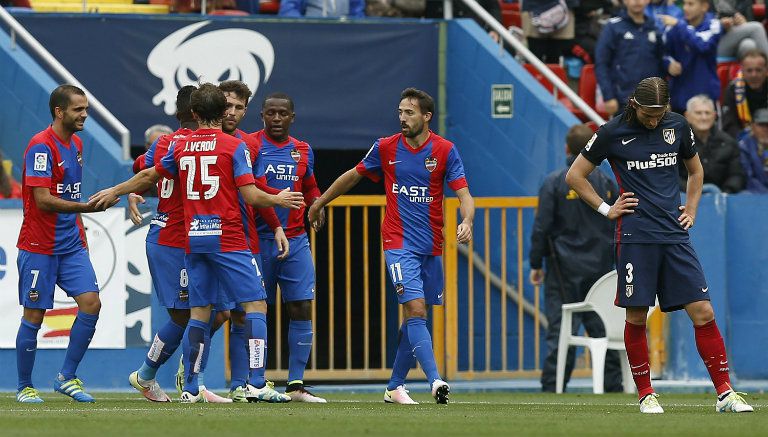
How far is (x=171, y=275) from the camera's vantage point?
37.8 ft

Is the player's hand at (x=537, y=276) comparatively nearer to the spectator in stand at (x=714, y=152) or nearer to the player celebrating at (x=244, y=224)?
the spectator in stand at (x=714, y=152)

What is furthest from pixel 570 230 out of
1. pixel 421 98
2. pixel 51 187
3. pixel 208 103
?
pixel 51 187

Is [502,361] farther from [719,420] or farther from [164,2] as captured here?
[719,420]

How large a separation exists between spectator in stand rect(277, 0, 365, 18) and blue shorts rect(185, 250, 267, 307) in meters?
6.91

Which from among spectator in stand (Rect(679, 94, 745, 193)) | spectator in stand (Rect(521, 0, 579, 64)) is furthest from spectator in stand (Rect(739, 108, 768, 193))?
spectator in stand (Rect(521, 0, 579, 64))

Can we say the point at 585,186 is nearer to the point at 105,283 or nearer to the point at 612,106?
the point at 105,283

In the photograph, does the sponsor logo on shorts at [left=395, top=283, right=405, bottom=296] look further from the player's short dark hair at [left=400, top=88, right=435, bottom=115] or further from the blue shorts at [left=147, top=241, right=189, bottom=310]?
the blue shorts at [left=147, top=241, right=189, bottom=310]

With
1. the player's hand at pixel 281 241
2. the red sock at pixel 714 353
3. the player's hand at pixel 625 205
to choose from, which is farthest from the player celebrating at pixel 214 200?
the red sock at pixel 714 353

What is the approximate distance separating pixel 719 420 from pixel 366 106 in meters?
8.61

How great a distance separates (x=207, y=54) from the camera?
55.7ft

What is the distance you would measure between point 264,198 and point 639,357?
266cm

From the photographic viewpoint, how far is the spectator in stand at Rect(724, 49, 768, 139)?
1777 cm

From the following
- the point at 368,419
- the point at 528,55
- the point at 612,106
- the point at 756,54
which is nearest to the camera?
the point at 368,419

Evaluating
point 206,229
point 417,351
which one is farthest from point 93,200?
point 417,351
